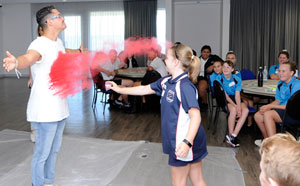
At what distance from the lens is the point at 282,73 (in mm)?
4016

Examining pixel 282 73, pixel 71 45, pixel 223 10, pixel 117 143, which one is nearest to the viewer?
pixel 282 73

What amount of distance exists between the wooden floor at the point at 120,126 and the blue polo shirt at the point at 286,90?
2.58ft

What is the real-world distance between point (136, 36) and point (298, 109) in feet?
32.6

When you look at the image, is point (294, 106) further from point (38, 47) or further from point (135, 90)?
point (38, 47)

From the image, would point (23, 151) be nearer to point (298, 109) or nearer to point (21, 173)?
point (21, 173)

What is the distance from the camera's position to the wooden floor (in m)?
3.99

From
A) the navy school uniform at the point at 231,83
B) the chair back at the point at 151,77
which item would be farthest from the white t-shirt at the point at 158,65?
the navy school uniform at the point at 231,83

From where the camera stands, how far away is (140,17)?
12.6 metres

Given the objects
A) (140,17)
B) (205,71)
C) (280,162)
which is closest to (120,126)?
(205,71)

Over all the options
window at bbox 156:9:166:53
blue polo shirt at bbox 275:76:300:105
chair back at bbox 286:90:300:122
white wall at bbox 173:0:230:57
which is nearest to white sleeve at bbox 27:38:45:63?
chair back at bbox 286:90:300:122

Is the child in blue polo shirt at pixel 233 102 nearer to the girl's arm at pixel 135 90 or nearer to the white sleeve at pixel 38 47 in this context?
the girl's arm at pixel 135 90

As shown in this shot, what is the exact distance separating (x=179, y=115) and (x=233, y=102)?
108 inches

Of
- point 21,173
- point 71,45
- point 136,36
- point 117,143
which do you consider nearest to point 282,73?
point 117,143

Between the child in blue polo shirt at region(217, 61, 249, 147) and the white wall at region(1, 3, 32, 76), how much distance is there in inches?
460
